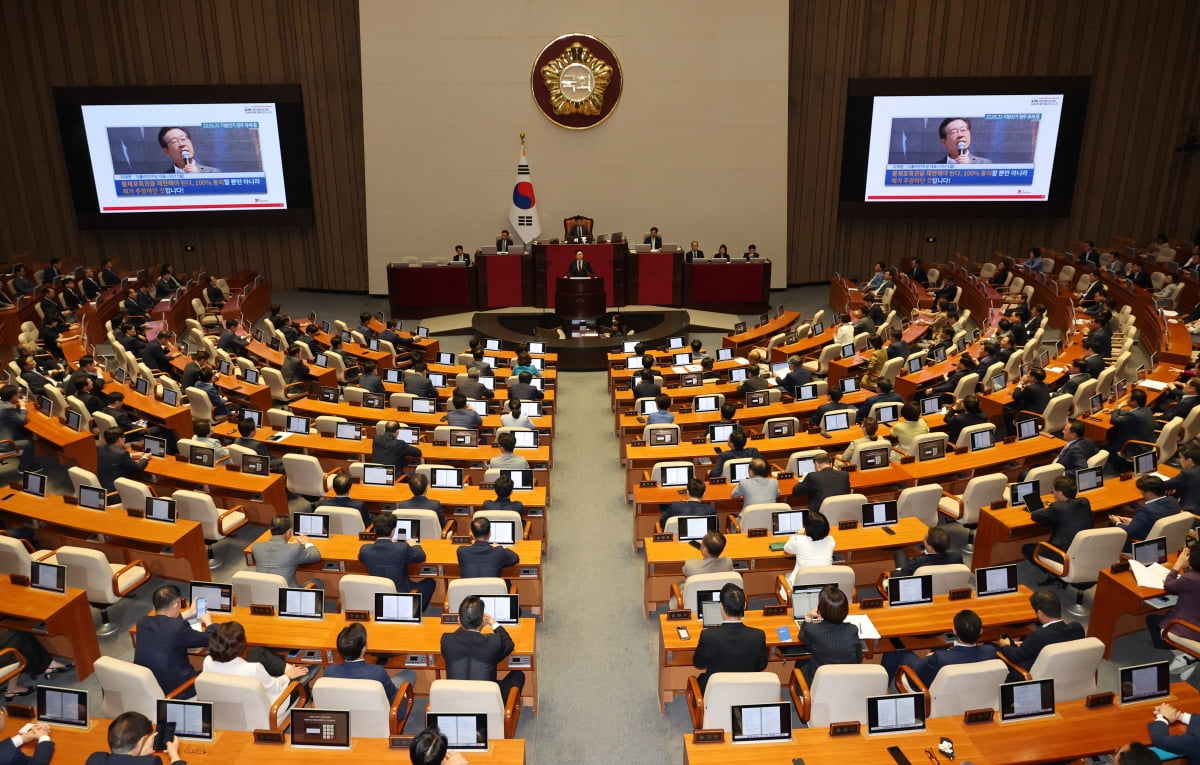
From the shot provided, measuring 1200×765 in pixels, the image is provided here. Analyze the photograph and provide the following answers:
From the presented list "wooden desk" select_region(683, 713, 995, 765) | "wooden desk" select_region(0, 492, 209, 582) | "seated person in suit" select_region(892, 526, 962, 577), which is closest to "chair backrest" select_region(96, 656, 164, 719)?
"wooden desk" select_region(0, 492, 209, 582)

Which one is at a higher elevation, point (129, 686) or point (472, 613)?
point (472, 613)

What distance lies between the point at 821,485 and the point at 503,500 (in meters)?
3.23

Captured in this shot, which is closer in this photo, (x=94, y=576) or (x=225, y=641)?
(x=225, y=641)

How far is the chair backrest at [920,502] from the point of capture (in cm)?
862

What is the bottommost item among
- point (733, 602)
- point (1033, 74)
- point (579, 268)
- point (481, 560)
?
point (481, 560)

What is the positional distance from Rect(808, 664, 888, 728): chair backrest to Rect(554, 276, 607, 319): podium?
13394 millimetres

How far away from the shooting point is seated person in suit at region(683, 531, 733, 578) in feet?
23.2

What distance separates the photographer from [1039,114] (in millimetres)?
21672

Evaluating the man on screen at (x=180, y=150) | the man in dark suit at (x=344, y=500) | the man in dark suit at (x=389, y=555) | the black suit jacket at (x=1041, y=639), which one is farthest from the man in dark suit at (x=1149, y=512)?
the man on screen at (x=180, y=150)

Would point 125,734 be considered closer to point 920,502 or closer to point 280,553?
point 280,553

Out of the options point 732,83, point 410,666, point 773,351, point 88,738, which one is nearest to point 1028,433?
point 773,351

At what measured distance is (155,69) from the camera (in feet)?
70.4

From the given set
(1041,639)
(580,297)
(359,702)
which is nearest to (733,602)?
(1041,639)

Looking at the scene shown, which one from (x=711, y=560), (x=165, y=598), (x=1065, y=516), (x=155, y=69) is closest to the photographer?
(x=165, y=598)
